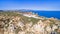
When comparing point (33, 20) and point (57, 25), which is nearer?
point (57, 25)

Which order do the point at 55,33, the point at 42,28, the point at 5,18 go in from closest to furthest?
1. the point at 55,33
2. the point at 42,28
3. the point at 5,18

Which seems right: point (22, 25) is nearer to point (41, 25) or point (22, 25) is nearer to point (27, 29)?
point (27, 29)

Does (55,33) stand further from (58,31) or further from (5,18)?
(5,18)

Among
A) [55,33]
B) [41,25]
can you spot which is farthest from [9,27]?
[55,33]

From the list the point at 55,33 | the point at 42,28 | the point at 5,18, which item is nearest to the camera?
the point at 55,33

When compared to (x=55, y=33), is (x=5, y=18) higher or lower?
higher

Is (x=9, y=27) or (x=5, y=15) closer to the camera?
(x=9, y=27)

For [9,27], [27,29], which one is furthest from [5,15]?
[27,29]

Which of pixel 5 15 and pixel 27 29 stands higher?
pixel 5 15
